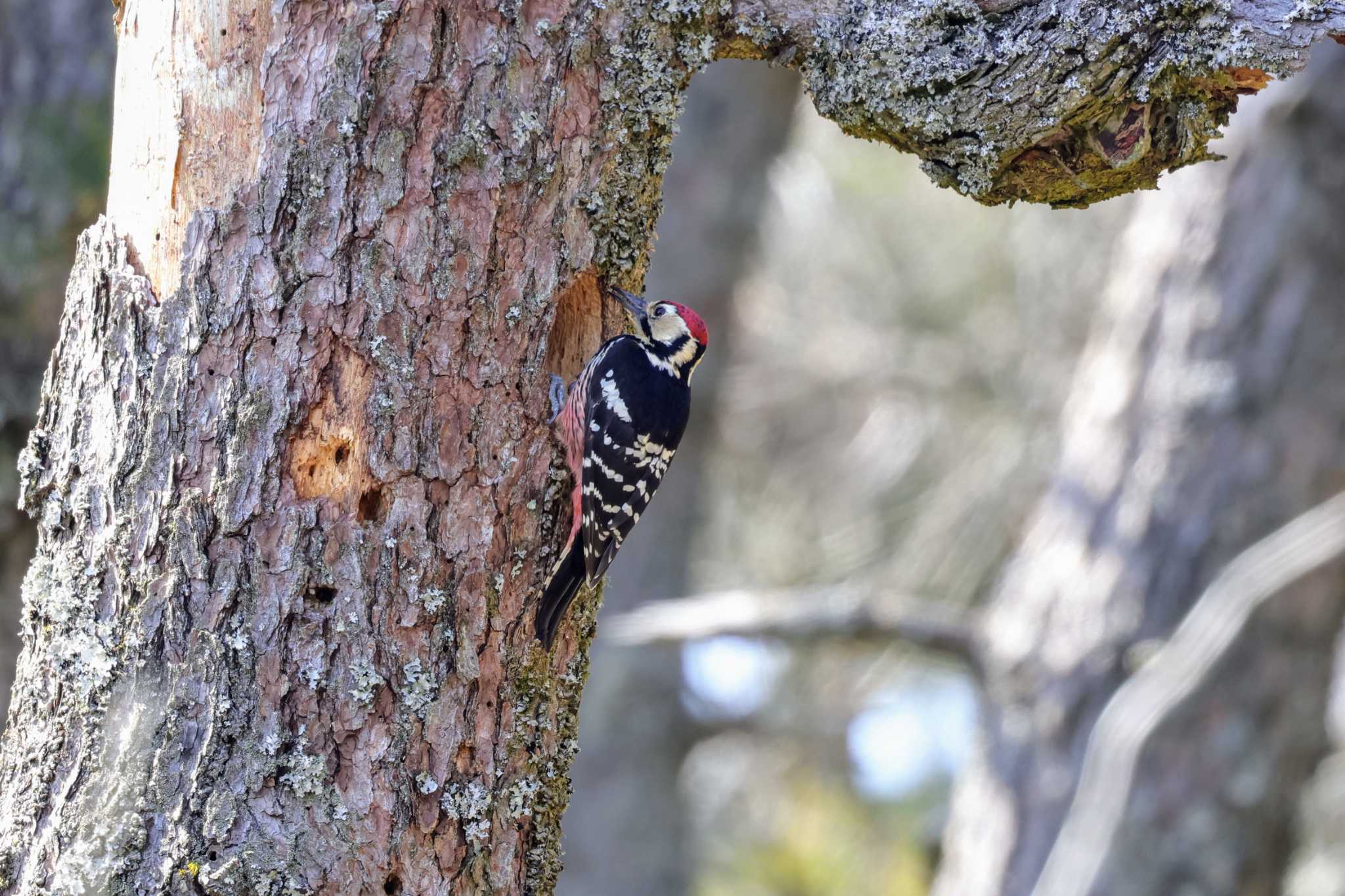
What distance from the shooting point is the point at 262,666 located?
7.33 feet

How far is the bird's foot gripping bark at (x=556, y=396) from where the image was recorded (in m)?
2.64

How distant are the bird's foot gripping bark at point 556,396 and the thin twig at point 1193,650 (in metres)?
1.92

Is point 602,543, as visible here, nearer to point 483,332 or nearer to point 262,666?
point 483,332

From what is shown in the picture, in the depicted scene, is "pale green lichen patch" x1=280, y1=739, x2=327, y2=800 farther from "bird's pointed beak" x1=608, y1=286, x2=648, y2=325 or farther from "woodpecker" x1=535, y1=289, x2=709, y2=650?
"bird's pointed beak" x1=608, y1=286, x2=648, y2=325

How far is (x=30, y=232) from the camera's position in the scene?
4.08 metres

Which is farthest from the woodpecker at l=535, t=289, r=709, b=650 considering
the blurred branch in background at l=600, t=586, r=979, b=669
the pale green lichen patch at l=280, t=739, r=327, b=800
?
the blurred branch in background at l=600, t=586, r=979, b=669

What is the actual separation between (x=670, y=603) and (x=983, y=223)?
3597 millimetres

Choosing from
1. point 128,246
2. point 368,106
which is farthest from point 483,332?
point 128,246

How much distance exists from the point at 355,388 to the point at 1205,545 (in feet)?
11.6

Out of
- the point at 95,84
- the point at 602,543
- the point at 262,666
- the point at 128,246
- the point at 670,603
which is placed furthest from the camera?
the point at 670,603

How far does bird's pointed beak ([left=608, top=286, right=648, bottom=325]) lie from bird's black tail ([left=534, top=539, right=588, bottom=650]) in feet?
1.98

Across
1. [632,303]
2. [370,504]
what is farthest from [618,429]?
[370,504]

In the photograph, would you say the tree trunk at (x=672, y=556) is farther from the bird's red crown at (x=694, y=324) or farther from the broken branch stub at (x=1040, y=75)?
the broken branch stub at (x=1040, y=75)

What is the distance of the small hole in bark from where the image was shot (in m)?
2.37
